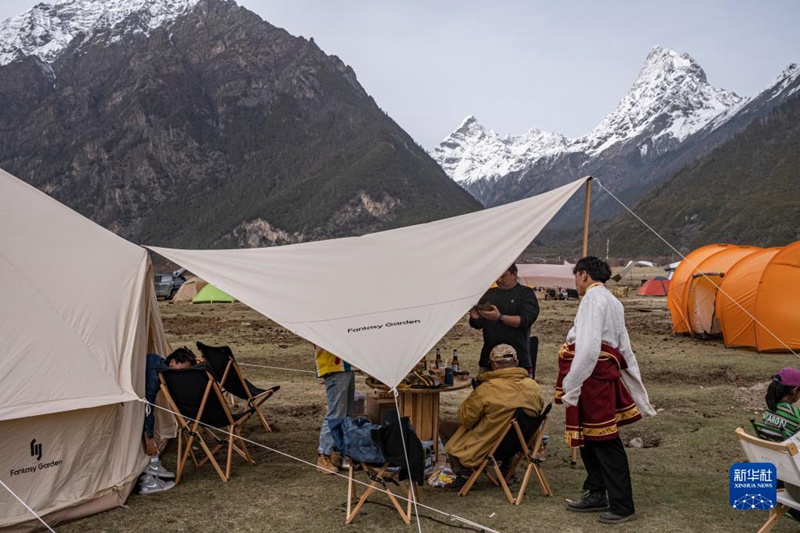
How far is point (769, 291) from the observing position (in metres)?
13.2

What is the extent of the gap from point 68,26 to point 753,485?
226m

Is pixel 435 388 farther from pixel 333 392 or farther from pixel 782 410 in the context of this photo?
pixel 782 410

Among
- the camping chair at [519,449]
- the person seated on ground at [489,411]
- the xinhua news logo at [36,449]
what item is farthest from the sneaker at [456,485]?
the xinhua news logo at [36,449]

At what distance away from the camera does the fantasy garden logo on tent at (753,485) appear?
3.94 m

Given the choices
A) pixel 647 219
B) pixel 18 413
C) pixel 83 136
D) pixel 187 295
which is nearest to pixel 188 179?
pixel 83 136

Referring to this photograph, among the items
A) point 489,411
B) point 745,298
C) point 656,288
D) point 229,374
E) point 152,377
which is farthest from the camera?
point 656,288

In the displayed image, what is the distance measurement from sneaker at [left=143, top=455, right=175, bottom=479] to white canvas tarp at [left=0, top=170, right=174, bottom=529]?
3.3 inches

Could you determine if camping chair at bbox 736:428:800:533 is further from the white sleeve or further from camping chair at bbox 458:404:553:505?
camping chair at bbox 458:404:553:505

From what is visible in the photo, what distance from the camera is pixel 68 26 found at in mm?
195375

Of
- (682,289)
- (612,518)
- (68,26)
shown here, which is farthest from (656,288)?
(68,26)

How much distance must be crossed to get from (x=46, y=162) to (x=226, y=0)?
185 ft

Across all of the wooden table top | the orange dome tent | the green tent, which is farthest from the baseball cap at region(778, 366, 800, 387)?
the green tent

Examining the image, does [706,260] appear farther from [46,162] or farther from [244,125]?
[46,162]

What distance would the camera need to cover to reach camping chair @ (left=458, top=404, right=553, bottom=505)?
533 centimetres
